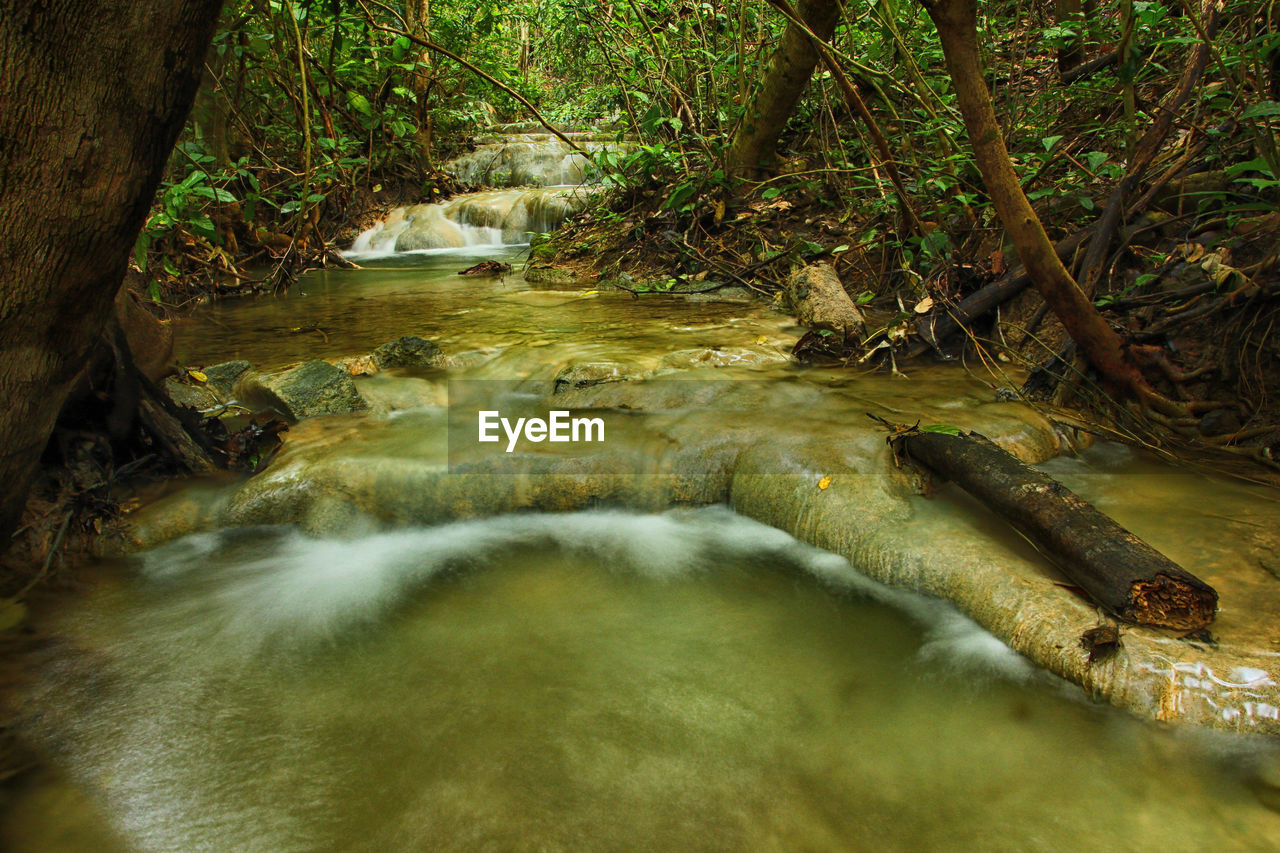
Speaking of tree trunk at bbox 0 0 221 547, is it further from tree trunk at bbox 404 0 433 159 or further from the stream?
tree trunk at bbox 404 0 433 159

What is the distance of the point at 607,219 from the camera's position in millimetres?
7863

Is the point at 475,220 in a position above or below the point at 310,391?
above

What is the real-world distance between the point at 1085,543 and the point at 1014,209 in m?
1.35

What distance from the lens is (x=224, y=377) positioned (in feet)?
13.6

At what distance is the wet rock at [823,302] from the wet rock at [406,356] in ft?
8.00

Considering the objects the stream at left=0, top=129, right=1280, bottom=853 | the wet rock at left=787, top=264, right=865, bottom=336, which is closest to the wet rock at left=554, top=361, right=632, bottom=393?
the stream at left=0, top=129, right=1280, bottom=853

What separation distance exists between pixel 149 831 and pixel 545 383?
2795mm

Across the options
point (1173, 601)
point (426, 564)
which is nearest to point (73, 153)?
point (426, 564)

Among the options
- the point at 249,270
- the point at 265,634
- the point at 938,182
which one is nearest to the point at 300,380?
the point at 265,634

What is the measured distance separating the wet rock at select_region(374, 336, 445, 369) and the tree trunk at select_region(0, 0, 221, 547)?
2628 millimetres

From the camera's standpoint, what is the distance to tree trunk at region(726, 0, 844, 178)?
532 centimetres

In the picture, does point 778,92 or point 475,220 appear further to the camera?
point 475,220

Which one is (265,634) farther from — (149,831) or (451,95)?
(451,95)

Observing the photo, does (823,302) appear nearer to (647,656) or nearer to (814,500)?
(814,500)
